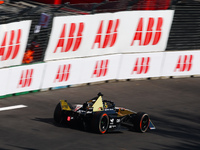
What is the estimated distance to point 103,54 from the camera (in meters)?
20.1

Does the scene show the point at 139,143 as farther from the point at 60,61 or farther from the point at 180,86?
the point at 180,86

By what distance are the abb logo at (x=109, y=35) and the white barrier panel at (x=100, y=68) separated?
1.66 feet

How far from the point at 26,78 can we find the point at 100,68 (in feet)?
11.3

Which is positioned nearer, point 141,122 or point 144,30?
point 141,122

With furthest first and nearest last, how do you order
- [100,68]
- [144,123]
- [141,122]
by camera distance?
1. [100,68]
2. [144,123]
3. [141,122]

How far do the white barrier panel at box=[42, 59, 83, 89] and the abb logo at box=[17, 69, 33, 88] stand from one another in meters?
0.71

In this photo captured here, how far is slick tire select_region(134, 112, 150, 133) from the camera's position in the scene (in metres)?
14.5

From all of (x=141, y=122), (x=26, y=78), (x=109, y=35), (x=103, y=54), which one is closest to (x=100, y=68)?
(x=103, y=54)

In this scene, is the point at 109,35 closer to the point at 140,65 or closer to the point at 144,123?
the point at 140,65

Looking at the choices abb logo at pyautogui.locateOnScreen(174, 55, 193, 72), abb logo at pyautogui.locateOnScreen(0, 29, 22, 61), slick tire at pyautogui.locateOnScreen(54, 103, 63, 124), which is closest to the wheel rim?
slick tire at pyautogui.locateOnScreen(54, 103, 63, 124)

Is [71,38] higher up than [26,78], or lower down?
higher up

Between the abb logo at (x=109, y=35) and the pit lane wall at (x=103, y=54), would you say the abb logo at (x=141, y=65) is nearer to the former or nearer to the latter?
the pit lane wall at (x=103, y=54)

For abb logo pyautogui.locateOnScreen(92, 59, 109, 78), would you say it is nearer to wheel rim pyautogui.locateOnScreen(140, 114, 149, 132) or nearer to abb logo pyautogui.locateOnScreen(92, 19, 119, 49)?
abb logo pyautogui.locateOnScreen(92, 19, 119, 49)

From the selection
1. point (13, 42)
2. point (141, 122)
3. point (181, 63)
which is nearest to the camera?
point (141, 122)
